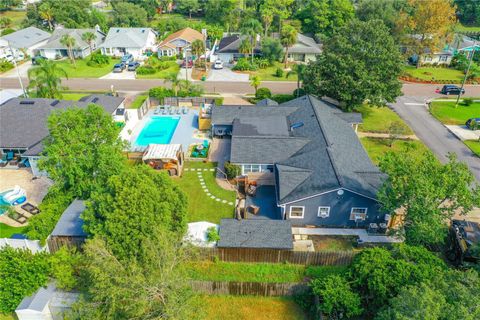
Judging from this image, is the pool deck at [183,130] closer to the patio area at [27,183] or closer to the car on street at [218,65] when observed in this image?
the patio area at [27,183]

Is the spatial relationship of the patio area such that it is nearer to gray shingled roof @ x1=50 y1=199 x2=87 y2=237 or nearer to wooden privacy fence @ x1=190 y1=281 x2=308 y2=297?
A: gray shingled roof @ x1=50 y1=199 x2=87 y2=237

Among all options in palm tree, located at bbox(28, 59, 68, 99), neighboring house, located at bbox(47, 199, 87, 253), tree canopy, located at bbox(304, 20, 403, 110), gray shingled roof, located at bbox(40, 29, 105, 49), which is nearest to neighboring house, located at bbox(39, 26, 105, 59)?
gray shingled roof, located at bbox(40, 29, 105, 49)

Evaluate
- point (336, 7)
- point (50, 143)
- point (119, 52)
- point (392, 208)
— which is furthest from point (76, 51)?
point (392, 208)

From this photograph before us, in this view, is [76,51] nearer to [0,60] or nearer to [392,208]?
[0,60]

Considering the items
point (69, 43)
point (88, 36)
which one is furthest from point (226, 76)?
point (69, 43)

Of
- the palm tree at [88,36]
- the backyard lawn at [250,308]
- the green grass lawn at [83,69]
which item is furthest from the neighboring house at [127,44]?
the backyard lawn at [250,308]
